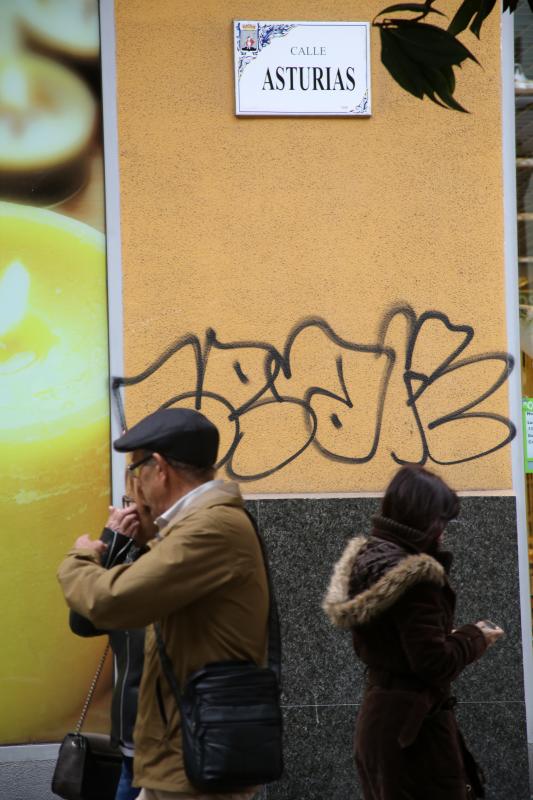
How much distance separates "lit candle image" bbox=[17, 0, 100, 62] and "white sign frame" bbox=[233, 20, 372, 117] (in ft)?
2.30

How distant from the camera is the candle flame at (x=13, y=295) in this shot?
18.3 feet

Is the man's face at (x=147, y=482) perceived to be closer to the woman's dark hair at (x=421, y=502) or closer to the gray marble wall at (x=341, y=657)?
the woman's dark hair at (x=421, y=502)

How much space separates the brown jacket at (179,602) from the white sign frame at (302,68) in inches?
123

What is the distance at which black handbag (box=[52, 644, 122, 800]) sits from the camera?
3895mm

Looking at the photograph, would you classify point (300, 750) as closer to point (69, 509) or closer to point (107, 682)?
point (107, 682)

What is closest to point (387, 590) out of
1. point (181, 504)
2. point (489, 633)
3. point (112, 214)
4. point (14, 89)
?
point (489, 633)

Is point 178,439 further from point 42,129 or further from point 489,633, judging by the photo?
point 42,129

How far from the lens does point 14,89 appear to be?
5.64 meters

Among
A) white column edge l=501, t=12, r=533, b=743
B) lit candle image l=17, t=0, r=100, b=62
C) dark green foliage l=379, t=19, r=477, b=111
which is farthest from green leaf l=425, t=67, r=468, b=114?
lit candle image l=17, t=0, r=100, b=62

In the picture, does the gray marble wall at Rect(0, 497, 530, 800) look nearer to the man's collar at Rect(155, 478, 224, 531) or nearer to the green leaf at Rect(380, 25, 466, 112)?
the man's collar at Rect(155, 478, 224, 531)

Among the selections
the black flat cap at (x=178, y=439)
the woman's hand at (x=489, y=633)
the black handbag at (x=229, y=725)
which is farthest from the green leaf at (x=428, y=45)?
the woman's hand at (x=489, y=633)

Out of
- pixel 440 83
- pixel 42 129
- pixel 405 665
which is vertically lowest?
pixel 405 665

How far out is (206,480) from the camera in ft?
10.5

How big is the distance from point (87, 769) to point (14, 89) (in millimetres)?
3299
